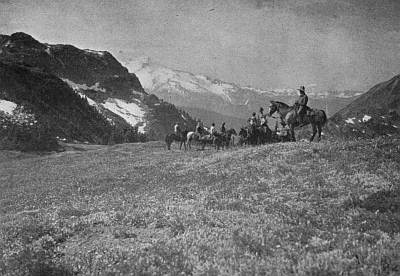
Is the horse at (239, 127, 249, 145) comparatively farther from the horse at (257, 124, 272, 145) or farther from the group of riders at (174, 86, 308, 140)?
the horse at (257, 124, 272, 145)

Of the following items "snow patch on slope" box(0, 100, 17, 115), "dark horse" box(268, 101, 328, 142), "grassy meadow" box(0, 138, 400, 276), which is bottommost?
"grassy meadow" box(0, 138, 400, 276)

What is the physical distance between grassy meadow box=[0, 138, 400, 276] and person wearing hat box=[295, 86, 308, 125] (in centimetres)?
794

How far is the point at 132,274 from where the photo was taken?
8242mm

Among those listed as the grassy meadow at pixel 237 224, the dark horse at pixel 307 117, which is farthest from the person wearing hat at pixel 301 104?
the grassy meadow at pixel 237 224

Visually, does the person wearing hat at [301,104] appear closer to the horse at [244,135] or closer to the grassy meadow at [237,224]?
the grassy meadow at [237,224]

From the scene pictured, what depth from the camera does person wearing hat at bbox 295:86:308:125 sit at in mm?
30145

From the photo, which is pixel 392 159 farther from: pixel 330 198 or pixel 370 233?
pixel 370 233

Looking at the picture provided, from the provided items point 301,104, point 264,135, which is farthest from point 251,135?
point 301,104

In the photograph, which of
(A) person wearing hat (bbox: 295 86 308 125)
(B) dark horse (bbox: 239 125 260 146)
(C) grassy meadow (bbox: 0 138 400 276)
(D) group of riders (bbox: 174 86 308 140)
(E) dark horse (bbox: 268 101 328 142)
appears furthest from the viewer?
(B) dark horse (bbox: 239 125 260 146)

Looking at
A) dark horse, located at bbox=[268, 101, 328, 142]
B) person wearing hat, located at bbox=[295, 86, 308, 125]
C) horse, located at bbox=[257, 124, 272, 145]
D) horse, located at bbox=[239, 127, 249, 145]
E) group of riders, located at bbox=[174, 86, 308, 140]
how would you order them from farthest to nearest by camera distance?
horse, located at bbox=[239, 127, 249, 145], horse, located at bbox=[257, 124, 272, 145], dark horse, located at bbox=[268, 101, 328, 142], group of riders, located at bbox=[174, 86, 308, 140], person wearing hat, located at bbox=[295, 86, 308, 125]

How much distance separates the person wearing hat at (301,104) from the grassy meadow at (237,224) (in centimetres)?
794

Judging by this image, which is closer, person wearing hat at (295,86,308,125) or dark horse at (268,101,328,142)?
person wearing hat at (295,86,308,125)

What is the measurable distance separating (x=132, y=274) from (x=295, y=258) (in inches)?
153

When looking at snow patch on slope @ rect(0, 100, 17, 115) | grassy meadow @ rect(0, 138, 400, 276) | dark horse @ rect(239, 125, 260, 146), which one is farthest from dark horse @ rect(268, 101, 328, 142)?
snow patch on slope @ rect(0, 100, 17, 115)
